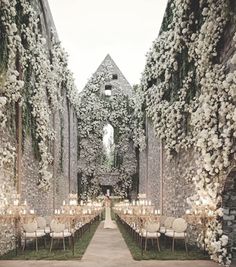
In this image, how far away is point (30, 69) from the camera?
1207 cm

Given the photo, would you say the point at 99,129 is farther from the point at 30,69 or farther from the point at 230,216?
the point at 230,216

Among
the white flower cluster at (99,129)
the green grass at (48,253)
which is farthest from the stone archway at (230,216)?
the white flower cluster at (99,129)

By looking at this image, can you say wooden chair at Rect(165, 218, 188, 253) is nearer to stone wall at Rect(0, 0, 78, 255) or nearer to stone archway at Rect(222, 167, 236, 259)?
stone archway at Rect(222, 167, 236, 259)

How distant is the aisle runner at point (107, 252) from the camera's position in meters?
8.41

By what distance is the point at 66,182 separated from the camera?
20047mm

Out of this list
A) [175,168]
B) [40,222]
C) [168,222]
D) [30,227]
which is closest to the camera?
[30,227]

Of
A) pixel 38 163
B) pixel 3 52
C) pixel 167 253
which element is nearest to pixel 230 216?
pixel 167 253

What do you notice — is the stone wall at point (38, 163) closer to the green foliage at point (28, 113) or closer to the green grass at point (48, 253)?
the green foliage at point (28, 113)

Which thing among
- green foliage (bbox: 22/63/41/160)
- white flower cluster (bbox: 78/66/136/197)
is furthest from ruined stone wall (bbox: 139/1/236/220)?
green foliage (bbox: 22/63/41/160)

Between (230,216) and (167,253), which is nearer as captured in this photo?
(230,216)

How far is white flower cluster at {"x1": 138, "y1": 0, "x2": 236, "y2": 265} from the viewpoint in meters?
8.26

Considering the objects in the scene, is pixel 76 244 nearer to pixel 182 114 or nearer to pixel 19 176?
pixel 19 176

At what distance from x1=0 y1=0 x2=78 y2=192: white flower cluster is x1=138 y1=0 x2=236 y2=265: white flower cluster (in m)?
3.58

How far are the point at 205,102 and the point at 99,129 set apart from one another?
631 inches
